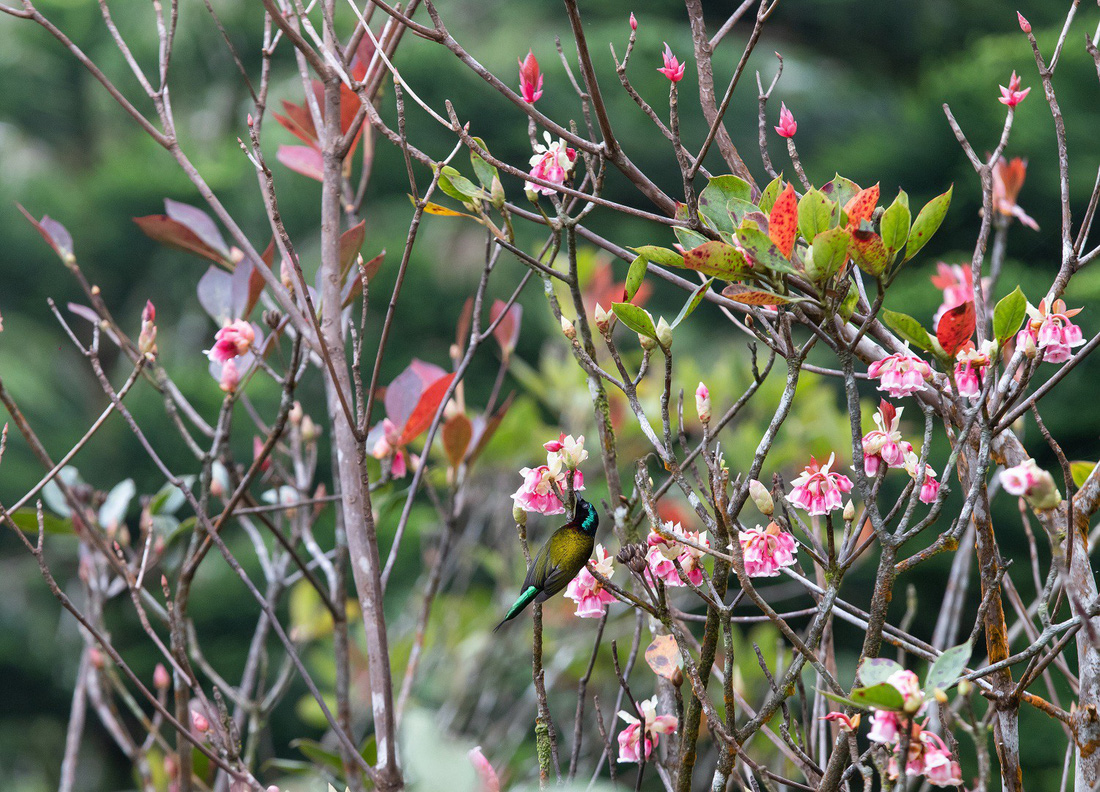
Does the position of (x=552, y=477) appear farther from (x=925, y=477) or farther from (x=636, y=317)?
(x=925, y=477)

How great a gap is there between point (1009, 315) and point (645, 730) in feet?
1.01

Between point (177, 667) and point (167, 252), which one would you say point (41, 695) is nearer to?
point (167, 252)

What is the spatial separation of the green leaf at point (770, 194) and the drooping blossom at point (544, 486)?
18 centimetres

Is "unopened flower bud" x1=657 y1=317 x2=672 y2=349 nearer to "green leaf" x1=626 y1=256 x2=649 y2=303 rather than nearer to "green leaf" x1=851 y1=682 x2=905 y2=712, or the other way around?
"green leaf" x1=626 y1=256 x2=649 y2=303

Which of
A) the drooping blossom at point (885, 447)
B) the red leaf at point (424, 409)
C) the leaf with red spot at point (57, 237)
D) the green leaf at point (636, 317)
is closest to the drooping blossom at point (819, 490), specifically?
the drooping blossom at point (885, 447)

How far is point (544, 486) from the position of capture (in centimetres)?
52

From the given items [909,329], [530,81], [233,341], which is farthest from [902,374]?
[233,341]

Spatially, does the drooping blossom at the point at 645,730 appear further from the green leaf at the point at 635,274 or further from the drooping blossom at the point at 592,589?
the green leaf at the point at 635,274

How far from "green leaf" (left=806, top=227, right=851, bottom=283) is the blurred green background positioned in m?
1.49

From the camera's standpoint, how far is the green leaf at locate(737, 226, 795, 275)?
0.40 m

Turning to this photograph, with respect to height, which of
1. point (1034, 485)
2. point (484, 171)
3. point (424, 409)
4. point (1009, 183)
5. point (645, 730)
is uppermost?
point (1009, 183)

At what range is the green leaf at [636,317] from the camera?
46cm

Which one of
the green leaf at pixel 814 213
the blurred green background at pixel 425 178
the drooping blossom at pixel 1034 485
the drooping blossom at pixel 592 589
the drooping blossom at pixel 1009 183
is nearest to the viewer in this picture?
the drooping blossom at pixel 1034 485

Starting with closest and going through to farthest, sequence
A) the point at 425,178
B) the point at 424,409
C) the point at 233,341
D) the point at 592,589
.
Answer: the point at 592,589 < the point at 233,341 < the point at 424,409 < the point at 425,178
